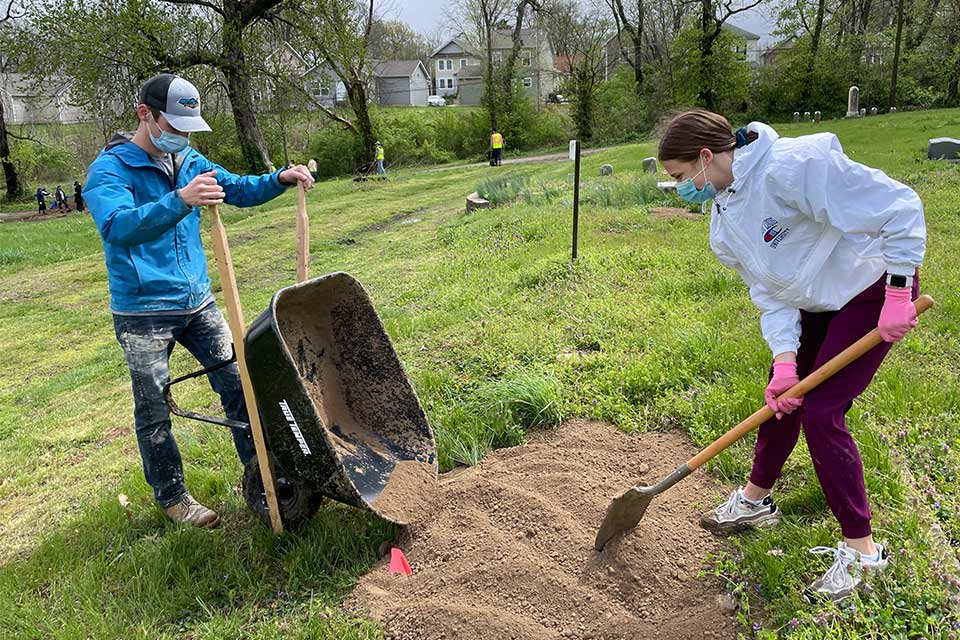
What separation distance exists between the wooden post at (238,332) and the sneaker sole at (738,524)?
5.82 ft

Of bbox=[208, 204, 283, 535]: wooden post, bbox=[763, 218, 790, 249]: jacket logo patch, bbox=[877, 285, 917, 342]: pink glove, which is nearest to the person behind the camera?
bbox=[877, 285, 917, 342]: pink glove

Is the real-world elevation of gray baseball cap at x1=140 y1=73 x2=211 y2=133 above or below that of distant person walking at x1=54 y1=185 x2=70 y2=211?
above

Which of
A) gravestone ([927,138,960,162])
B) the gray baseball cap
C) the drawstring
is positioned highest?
the gray baseball cap

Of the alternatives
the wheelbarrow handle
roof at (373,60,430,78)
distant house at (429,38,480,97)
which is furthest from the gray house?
the wheelbarrow handle

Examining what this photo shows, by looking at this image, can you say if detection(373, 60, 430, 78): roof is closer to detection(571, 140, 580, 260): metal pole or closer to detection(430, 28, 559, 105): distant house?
detection(430, 28, 559, 105): distant house

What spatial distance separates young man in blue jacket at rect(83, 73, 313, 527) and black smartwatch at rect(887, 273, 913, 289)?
2.24 metres

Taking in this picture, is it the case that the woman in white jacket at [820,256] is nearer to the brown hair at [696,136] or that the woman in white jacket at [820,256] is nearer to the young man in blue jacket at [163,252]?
the brown hair at [696,136]

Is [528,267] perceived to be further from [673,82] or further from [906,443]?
[673,82]

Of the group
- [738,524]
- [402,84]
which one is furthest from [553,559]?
[402,84]

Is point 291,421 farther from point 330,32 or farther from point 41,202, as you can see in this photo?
point 41,202

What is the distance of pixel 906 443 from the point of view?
2.86 m

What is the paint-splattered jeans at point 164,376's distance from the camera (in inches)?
115

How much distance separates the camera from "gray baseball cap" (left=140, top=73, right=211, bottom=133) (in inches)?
107

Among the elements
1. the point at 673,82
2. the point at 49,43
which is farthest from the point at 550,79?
the point at 49,43
